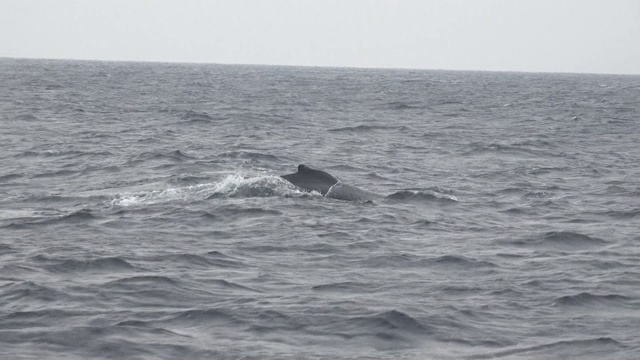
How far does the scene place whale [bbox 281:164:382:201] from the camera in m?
20.3

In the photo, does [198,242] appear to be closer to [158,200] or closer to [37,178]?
[158,200]

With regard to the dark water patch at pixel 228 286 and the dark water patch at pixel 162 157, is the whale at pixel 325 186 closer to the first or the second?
the dark water patch at pixel 162 157

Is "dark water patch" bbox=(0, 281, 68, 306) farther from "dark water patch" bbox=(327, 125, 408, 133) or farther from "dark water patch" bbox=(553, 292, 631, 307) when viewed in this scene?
"dark water patch" bbox=(327, 125, 408, 133)

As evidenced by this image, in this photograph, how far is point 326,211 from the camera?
18.8 meters

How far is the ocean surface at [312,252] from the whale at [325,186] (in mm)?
245

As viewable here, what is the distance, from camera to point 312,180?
20.8 metres

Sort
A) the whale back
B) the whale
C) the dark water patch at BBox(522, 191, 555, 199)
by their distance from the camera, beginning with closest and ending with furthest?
1. the whale
2. the whale back
3. the dark water patch at BBox(522, 191, 555, 199)

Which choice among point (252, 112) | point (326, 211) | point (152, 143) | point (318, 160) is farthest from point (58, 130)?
point (326, 211)

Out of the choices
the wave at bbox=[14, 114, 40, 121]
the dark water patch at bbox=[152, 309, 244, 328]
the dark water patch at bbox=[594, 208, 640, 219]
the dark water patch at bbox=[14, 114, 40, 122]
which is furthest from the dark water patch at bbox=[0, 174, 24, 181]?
the wave at bbox=[14, 114, 40, 121]

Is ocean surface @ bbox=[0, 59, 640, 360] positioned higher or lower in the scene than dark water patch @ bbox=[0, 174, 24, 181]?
higher

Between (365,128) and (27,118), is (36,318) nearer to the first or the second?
(27,118)

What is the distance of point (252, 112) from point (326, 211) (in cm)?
3087

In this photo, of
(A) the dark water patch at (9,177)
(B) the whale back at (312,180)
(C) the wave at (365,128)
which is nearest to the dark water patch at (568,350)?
(B) the whale back at (312,180)

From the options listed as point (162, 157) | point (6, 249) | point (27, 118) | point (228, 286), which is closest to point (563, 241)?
point (228, 286)
